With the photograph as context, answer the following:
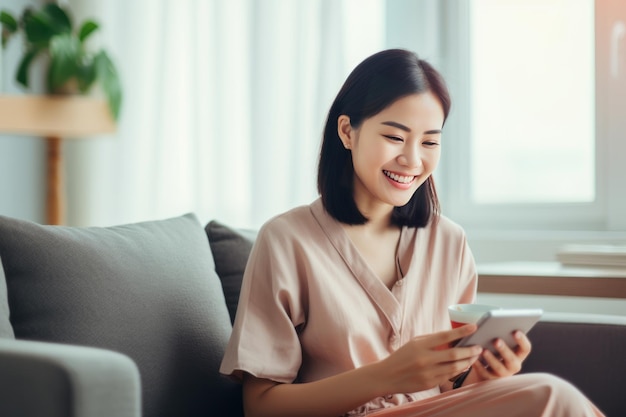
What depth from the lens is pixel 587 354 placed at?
1.61 m

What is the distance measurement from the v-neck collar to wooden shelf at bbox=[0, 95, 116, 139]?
1594mm

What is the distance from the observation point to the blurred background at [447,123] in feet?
8.29

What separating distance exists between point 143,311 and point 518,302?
1444 millimetres

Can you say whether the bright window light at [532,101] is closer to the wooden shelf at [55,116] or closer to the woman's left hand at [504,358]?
the wooden shelf at [55,116]

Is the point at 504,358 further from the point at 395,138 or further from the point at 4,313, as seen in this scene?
the point at 4,313

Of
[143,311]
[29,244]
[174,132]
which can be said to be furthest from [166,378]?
[174,132]

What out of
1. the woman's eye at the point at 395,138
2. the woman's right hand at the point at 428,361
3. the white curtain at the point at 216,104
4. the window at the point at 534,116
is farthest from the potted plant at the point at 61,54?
the woman's right hand at the point at 428,361

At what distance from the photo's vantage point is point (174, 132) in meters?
2.93

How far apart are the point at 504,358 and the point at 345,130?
1.57ft

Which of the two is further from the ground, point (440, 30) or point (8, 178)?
point (440, 30)

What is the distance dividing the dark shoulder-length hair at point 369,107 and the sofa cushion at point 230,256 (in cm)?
29

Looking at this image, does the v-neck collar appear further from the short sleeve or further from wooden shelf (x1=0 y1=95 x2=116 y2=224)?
wooden shelf (x1=0 y1=95 x2=116 y2=224)

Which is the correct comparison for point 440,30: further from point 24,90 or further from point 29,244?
point 29,244

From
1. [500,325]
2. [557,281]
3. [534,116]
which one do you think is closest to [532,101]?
[534,116]
